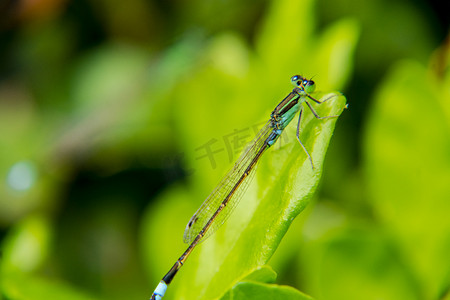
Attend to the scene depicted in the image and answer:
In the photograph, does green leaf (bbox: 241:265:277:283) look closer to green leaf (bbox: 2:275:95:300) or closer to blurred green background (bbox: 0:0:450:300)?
blurred green background (bbox: 0:0:450:300)

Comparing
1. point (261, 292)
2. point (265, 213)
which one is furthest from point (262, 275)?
point (265, 213)

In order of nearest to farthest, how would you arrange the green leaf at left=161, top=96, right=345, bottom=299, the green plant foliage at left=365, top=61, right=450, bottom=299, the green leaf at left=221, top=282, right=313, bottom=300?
the green leaf at left=221, top=282, right=313, bottom=300, the green leaf at left=161, top=96, right=345, bottom=299, the green plant foliage at left=365, top=61, right=450, bottom=299

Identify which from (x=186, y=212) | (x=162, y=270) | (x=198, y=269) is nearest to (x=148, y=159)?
(x=186, y=212)

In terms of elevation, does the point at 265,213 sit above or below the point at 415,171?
above

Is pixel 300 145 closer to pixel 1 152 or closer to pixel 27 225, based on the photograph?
pixel 27 225

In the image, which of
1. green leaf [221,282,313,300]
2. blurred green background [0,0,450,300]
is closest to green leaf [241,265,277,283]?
green leaf [221,282,313,300]

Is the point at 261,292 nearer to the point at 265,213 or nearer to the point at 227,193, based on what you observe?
the point at 265,213

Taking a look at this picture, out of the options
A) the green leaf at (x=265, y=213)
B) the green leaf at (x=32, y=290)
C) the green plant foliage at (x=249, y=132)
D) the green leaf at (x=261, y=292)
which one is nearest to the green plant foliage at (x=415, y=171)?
the green plant foliage at (x=249, y=132)
